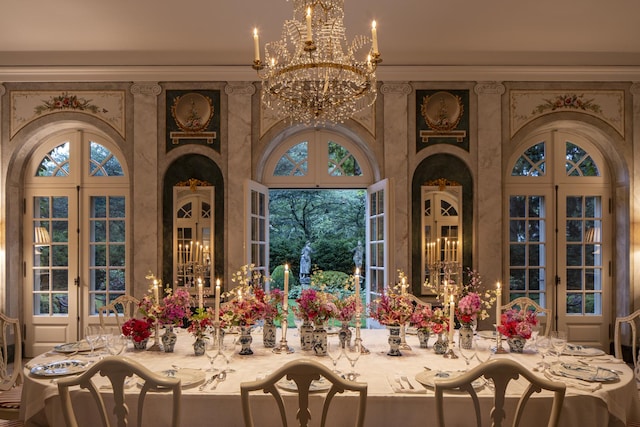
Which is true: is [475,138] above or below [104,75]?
below

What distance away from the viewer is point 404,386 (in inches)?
93.1

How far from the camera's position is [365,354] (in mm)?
2990

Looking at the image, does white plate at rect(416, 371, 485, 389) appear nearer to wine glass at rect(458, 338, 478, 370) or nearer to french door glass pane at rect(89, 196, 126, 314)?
wine glass at rect(458, 338, 478, 370)

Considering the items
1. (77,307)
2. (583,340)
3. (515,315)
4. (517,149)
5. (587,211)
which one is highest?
(517,149)

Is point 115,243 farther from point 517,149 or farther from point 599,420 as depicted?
point 599,420

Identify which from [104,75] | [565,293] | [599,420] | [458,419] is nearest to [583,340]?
[565,293]

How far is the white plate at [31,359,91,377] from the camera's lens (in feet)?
8.33

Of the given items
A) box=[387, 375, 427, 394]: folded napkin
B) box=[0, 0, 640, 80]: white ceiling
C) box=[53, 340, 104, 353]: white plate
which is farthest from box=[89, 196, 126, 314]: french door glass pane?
box=[387, 375, 427, 394]: folded napkin

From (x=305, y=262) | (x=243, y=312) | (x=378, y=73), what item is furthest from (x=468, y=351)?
(x=305, y=262)

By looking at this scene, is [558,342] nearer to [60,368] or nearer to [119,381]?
[119,381]

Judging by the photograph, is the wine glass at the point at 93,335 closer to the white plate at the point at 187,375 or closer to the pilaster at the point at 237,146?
the white plate at the point at 187,375

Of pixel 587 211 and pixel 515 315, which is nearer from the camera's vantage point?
pixel 515 315

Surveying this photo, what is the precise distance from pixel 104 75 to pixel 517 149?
4.57 meters

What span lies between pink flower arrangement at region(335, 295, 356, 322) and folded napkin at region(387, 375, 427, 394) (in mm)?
483
